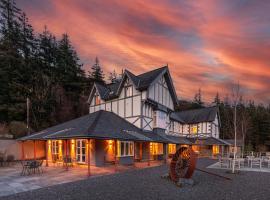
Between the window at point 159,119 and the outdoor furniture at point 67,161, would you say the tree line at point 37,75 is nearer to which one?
the outdoor furniture at point 67,161

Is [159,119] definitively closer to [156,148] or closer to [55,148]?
[156,148]

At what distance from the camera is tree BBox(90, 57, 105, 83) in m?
53.6

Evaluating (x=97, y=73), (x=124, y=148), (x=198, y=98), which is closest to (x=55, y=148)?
(x=124, y=148)

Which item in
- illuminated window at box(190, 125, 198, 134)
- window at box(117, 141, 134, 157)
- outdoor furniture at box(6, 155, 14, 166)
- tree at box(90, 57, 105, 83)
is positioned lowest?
outdoor furniture at box(6, 155, 14, 166)

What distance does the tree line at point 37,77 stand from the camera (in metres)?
33.1

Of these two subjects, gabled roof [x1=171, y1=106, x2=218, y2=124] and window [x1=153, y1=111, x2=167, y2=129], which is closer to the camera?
window [x1=153, y1=111, x2=167, y2=129]

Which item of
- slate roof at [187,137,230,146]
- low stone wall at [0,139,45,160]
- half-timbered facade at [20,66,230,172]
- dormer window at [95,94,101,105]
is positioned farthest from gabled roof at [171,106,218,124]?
low stone wall at [0,139,45,160]

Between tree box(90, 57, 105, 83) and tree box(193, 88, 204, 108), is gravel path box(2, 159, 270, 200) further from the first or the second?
tree box(193, 88, 204, 108)

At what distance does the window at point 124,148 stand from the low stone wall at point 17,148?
31.5ft

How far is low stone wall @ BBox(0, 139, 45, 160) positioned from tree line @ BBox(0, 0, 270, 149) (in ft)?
11.2

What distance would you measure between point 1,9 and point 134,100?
31045 millimetres

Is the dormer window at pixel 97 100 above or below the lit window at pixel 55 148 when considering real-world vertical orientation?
above

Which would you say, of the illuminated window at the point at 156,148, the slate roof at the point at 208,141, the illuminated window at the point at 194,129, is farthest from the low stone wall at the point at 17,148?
the illuminated window at the point at 194,129

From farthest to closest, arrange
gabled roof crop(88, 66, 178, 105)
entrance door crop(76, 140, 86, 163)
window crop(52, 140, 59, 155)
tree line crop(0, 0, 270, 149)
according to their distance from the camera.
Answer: tree line crop(0, 0, 270, 149), gabled roof crop(88, 66, 178, 105), window crop(52, 140, 59, 155), entrance door crop(76, 140, 86, 163)
